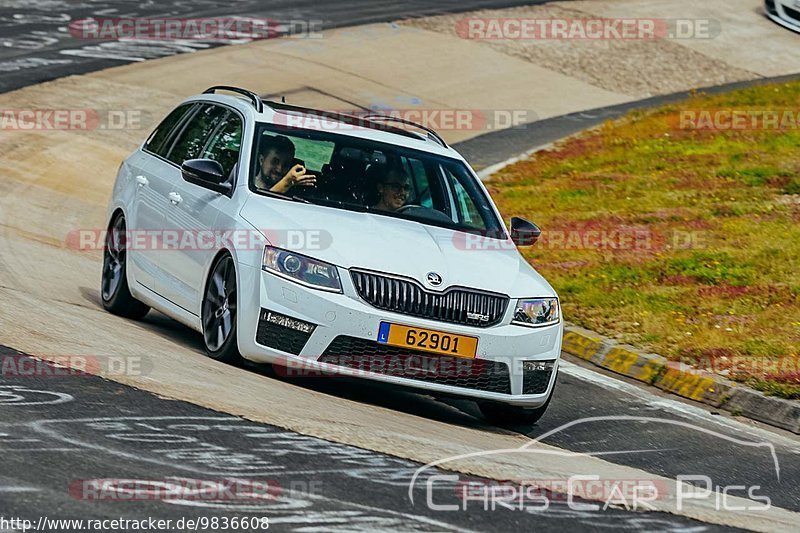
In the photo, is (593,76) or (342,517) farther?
(593,76)

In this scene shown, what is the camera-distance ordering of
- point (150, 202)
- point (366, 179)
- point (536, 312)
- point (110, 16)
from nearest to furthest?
point (536, 312) → point (366, 179) → point (150, 202) → point (110, 16)

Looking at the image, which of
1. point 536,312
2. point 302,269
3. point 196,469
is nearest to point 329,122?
point 302,269

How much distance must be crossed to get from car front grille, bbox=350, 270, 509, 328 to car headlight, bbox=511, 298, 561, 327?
0.27m

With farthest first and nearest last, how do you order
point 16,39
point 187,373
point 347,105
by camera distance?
1. point 16,39
2. point 347,105
3. point 187,373

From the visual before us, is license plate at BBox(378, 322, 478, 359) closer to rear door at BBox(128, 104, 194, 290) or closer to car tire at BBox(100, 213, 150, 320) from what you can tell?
rear door at BBox(128, 104, 194, 290)

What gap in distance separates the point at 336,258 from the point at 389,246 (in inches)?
15.6

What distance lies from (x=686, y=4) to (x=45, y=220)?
74.2 ft

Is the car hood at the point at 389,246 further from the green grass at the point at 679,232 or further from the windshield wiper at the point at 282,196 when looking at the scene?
the green grass at the point at 679,232

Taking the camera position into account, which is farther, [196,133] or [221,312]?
[196,133]

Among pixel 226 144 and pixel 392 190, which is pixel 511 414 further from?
pixel 226 144

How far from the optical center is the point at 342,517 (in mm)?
5664

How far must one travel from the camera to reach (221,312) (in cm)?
866

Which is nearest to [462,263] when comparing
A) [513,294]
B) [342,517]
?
[513,294]

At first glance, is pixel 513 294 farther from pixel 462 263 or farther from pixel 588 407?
pixel 588 407
